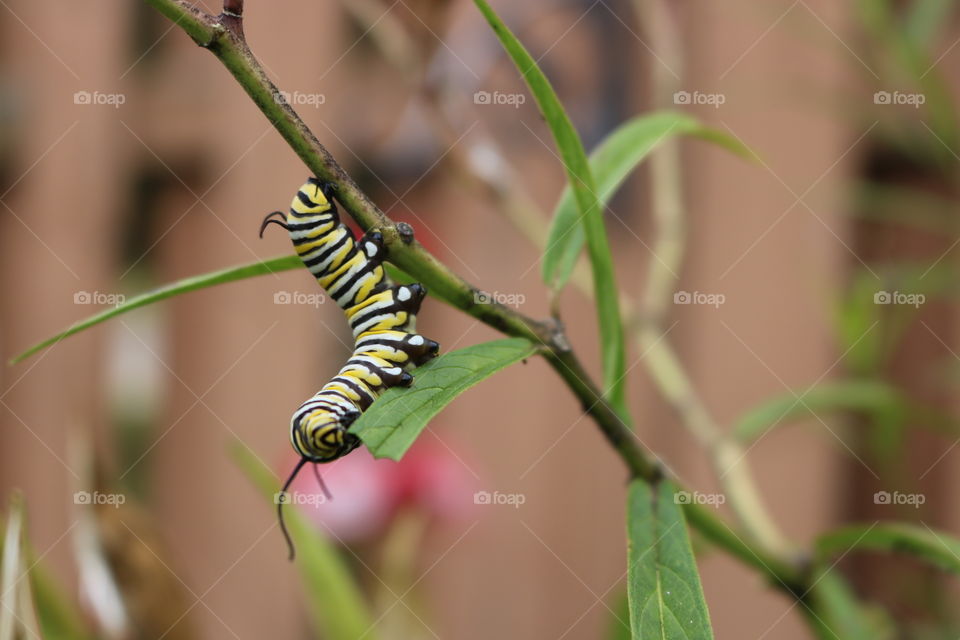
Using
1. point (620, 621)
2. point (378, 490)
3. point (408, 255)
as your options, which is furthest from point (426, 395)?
point (378, 490)

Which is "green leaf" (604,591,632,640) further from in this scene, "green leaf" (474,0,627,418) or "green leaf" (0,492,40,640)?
"green leaf" (0,492,40,640)

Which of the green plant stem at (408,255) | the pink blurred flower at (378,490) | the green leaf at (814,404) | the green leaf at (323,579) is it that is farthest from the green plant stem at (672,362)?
the pink blurred flower at (378,490)

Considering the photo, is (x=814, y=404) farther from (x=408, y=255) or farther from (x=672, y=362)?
(x=408, y=255)

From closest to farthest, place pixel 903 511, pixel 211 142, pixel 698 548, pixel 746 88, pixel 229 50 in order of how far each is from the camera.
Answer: pixel 229 50, pixel 698 548, pixel 903 511, pixel 746 88, pixel 211 142

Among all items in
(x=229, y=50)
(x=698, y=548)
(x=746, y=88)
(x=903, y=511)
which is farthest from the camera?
(x=746, y=88)

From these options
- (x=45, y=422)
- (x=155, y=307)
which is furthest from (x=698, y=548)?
(x=45, y=422)

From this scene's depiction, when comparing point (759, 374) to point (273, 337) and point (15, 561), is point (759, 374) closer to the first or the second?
point (273, 337)
